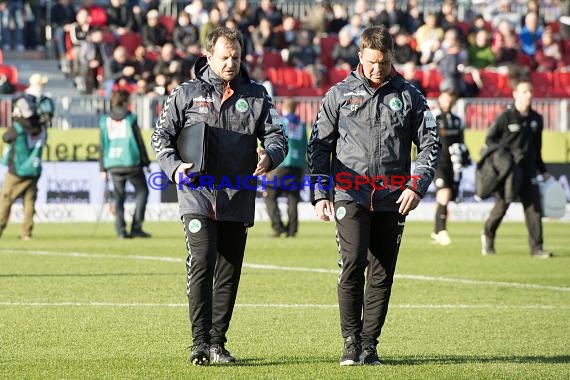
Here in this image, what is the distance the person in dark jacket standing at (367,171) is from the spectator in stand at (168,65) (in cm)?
1986

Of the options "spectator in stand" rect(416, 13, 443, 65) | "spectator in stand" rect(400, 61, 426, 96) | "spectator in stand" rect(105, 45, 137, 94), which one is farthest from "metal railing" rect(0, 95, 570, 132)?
"spectator in stand" rect(416, 13, 443, 65)

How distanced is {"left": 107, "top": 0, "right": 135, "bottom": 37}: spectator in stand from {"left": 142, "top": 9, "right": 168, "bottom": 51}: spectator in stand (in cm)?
62

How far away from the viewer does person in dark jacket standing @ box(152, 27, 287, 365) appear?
8.51 metres

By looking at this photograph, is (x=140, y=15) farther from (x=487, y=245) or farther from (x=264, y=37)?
(x=487, y=245)

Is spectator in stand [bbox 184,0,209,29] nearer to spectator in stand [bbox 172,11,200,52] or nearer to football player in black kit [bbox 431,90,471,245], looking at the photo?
spectator in stand [bbox 172,11,200,52]

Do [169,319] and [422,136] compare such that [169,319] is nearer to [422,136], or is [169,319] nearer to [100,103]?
[422,136]

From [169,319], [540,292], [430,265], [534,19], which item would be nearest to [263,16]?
[534,19]

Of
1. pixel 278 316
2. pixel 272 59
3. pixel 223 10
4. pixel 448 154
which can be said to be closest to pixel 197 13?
pixel 223 10

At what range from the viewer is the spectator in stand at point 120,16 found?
103ft

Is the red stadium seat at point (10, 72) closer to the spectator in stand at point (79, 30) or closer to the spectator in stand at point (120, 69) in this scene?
the spectator in stand at point (79, 30)

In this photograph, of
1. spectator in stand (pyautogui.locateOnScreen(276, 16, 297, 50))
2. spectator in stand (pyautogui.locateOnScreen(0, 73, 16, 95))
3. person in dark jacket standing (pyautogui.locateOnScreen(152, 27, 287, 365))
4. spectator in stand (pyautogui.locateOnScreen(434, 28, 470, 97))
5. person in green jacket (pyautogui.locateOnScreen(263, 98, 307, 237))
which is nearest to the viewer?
person in dark jacket standing (pyautogui.locateOnScreen(152, 27, 287, 365))

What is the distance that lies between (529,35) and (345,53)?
586cm

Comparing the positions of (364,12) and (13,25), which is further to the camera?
(364,12)

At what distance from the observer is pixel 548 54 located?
3503 centimetres
